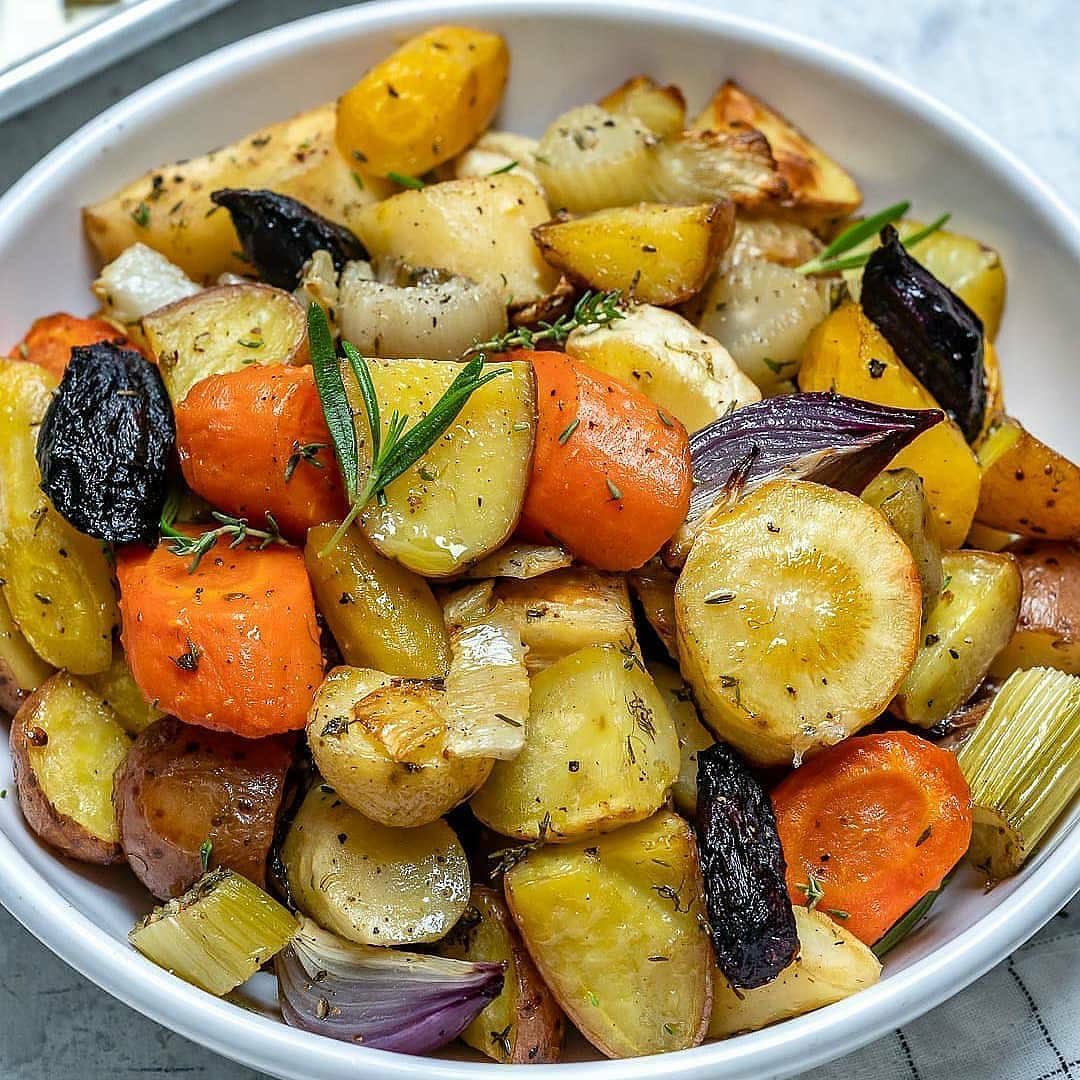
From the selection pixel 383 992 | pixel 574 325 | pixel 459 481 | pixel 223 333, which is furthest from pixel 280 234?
pixel 383 992

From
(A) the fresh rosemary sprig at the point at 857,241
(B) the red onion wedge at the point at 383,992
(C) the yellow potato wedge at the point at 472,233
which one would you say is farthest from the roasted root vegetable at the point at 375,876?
(A) the fresh rosemary sprig at the point at 857,241

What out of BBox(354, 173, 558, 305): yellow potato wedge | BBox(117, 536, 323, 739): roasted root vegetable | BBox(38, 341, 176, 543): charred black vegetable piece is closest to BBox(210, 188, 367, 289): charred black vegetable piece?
BBox(354, 173, 558, 305): yellow potato wedge

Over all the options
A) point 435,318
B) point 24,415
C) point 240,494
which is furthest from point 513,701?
point 24,415

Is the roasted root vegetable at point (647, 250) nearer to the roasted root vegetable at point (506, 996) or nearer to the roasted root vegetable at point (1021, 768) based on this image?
the roasted root vegetable at point (1021, 768)

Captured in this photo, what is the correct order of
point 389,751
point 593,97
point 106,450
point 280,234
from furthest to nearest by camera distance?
point 593,97, point 280,234, point 106,450, point 389,751

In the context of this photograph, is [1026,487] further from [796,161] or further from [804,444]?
[796,161]

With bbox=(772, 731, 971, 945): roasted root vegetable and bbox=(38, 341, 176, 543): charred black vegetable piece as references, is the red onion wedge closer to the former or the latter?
bbox=(772, 731, 971, 945): roasted root vegetable

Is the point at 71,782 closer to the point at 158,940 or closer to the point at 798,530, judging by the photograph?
the point at 158,940

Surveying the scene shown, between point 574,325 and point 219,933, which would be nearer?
point 219,933
